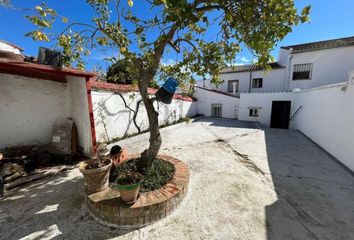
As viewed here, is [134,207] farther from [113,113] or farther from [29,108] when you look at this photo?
[113,113]

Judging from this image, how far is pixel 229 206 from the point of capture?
288 centimetres

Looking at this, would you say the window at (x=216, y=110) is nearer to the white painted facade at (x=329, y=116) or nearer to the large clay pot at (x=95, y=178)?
the white painted facade at (x=329, y=116)

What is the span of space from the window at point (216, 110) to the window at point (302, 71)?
642cm

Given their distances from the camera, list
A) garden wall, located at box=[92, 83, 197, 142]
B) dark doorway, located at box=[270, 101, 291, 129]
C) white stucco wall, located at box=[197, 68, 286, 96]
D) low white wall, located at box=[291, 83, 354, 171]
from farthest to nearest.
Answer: white stucco wall, located at box=[197, 68, 286, 96], dark doorway, located at box=[270, 101, 291, 129], garden wall, located at box=[92, 83, 197, 142], low white wall, located at box=[291, 83, 354, 171]

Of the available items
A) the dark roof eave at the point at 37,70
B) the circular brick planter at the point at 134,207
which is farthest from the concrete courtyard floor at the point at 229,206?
the dark roof eave at the point at 37,70

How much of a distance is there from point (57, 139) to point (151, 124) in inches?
130

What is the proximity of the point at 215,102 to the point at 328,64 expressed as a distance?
8.50 metres

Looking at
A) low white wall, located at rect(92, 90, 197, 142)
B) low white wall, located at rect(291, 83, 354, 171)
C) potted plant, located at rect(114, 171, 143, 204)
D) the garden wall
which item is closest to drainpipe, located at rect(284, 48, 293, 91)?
low white wall, located at rect(291, 83, 354, 171)

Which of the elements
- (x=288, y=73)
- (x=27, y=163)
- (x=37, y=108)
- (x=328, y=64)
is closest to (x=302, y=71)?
(x=288, y=73)

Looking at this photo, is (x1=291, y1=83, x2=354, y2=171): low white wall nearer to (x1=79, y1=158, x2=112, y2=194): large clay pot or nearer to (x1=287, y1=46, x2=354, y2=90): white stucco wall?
(x1=287, y1=46, x2=354, y2=90): white stucco wall

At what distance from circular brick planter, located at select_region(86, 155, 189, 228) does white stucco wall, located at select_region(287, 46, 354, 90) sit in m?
15.1

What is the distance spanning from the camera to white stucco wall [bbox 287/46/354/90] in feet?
38.4

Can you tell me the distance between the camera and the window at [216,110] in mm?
14789

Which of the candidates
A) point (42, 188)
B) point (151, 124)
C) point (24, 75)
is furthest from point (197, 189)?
point (24, 75)
